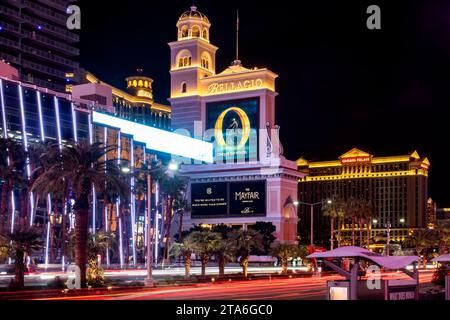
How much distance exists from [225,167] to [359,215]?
78.2ft

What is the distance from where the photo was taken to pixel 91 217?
91.1 metres

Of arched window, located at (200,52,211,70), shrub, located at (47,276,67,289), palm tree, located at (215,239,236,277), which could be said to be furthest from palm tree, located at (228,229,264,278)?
arched window, located at (200,52,211,70)

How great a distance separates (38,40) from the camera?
404ft

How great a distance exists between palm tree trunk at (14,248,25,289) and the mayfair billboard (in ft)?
267

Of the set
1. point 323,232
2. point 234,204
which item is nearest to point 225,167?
point 234,204

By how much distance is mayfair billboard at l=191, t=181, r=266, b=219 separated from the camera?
395ft

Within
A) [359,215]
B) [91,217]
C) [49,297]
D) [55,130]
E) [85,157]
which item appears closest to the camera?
[49,297]

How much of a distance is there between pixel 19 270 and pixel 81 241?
12.7 ft

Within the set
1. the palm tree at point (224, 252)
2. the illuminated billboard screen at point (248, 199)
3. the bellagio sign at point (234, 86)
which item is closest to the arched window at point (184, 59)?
the bellagio sign at point (234, 86)

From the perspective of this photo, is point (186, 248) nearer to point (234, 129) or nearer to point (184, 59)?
point (234, 129)

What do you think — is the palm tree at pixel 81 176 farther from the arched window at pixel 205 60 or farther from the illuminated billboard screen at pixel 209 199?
the arched window at pixel 205 60

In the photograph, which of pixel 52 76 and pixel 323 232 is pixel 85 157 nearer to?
pixel 52 76

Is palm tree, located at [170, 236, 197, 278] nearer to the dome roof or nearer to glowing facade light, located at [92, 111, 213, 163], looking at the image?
glowing facade light, located at [92, 111, 213, 163]
